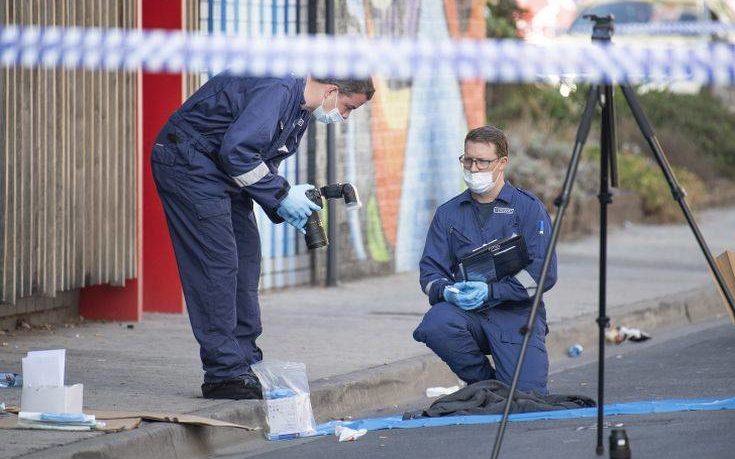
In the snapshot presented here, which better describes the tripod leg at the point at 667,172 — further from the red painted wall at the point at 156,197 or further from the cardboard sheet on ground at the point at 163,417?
the red painted wall at the point at 156,197

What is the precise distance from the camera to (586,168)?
18203 mm

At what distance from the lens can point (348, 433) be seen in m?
7.33

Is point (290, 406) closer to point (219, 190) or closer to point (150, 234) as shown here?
point (219, 190)

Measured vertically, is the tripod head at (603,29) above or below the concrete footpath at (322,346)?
above

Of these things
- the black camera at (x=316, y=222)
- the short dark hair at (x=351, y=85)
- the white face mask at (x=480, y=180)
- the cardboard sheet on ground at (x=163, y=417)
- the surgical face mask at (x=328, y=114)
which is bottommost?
the cardboard sheet on ground at (x=163, y=417)

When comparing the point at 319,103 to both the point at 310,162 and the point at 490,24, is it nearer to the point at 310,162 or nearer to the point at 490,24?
→ the point at 310,162

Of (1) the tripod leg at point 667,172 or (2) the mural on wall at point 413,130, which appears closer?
(1) the tripod leg at point 667,172

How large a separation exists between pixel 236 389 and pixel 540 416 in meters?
1.45

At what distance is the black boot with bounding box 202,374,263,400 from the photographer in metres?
7.71

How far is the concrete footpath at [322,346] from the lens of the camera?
7098mm

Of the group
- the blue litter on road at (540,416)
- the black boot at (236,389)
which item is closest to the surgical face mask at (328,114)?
the black boot at (236,389)

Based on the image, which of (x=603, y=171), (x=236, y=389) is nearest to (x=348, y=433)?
(x=236, y=389)

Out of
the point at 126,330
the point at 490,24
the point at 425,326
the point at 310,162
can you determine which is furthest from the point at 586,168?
the point at 425,326

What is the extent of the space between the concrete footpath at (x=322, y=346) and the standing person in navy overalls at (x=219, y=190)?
0.90 feet
